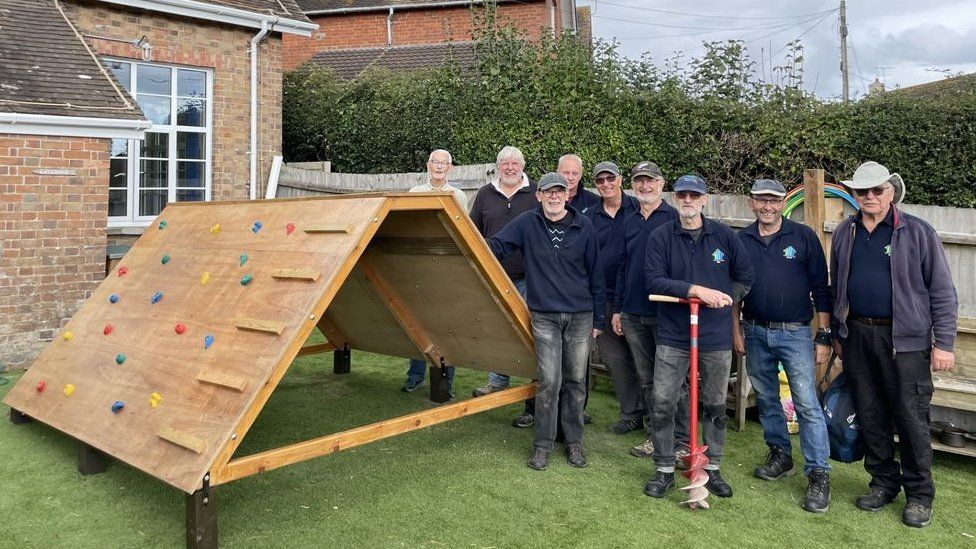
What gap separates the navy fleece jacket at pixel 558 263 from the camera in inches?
178

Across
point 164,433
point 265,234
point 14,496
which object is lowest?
point 14,496

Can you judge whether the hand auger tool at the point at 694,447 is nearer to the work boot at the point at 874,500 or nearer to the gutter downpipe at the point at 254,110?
the work boot at the point at 874,500

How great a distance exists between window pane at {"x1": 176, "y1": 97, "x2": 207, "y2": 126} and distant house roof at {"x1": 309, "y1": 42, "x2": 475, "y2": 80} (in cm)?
474

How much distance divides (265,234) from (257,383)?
3.96ft

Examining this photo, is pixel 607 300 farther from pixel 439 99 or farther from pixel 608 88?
pixel 439 99

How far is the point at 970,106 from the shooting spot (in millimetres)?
7070

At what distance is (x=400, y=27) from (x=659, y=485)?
15477 millimetres

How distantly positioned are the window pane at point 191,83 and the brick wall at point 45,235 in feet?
9.31

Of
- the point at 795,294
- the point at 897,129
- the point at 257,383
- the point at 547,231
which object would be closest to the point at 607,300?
the point at 547,231

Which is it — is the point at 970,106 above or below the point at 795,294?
above

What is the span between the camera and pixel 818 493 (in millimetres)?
4027

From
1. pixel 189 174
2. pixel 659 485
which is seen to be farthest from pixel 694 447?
pixel 189 174

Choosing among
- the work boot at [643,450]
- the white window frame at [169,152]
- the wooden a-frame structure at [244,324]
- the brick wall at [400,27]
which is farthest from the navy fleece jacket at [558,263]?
the brick wall at [400,27]

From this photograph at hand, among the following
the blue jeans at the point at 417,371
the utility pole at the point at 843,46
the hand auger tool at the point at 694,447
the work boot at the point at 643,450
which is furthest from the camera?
the utility pole at the point at 843,46
